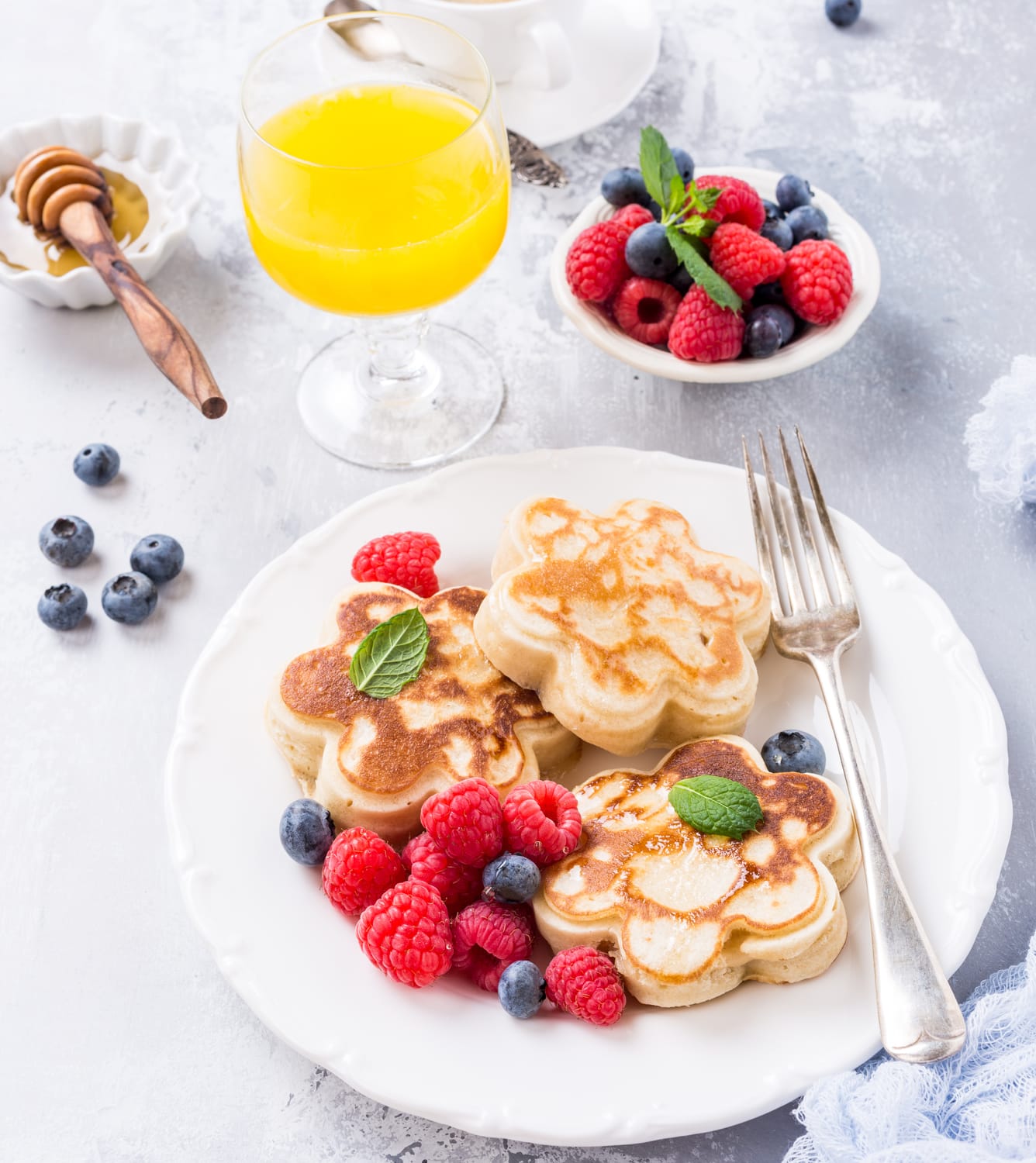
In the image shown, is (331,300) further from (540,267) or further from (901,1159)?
(901,1159)

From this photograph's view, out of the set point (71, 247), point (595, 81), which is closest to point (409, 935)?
point (71, 247)

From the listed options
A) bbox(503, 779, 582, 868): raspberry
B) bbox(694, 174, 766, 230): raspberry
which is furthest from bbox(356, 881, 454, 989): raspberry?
bbox(694, 174, 766, 230): raspberry

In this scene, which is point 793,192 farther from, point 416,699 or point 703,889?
point 703,889

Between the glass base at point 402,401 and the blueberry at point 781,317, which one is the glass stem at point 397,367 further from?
the blueberry at point 781,317

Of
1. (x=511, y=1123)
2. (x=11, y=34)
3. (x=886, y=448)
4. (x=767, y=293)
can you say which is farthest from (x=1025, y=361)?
(x=11, y=34)

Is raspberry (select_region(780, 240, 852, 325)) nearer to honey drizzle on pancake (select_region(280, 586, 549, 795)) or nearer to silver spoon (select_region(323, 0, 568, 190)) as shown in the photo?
silver spoon (select_region(323, 0, 568, 190))
